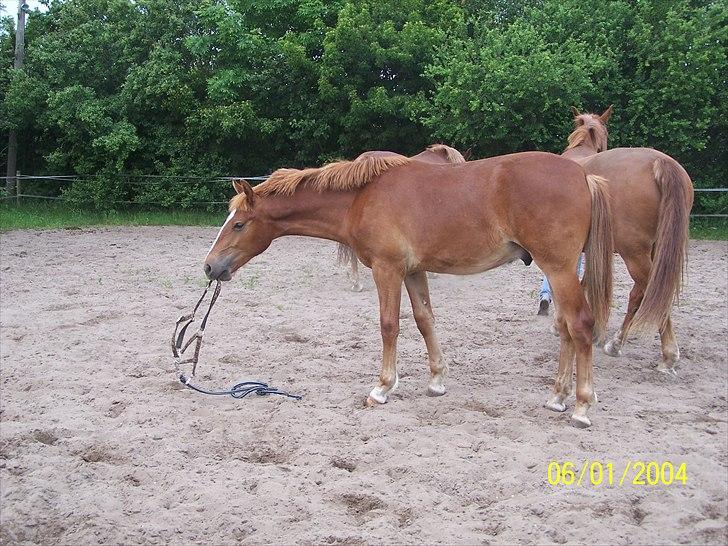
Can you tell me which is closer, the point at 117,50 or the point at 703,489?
the point at 703,489

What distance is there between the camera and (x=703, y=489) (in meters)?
3.14

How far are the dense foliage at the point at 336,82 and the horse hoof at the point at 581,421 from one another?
27.1ft

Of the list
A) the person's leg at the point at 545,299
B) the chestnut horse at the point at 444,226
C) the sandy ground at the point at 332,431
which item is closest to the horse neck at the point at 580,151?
the person's leg at the point at 545,299

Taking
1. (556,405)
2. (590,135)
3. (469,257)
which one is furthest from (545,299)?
(469,257)

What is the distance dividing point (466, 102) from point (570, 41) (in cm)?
219

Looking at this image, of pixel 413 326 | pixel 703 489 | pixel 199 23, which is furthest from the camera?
pixel 199 23

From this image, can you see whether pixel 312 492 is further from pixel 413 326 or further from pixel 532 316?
pixel 532 316

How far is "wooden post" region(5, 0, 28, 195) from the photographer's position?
599 inches

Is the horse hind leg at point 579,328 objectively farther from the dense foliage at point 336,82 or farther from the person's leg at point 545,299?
the dense foliage at point 336,82

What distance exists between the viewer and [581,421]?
401 centimetres

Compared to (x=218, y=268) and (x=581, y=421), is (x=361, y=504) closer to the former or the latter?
(x=581, y=421)

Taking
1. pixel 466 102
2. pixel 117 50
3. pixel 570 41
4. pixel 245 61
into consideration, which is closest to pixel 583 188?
pixel 466 102

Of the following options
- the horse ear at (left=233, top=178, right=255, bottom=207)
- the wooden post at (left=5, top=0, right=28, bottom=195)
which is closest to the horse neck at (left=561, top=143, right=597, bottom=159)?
the horse ear at (left=233, top=178, right=255, bottom=207)

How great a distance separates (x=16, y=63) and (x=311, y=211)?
547 inches
